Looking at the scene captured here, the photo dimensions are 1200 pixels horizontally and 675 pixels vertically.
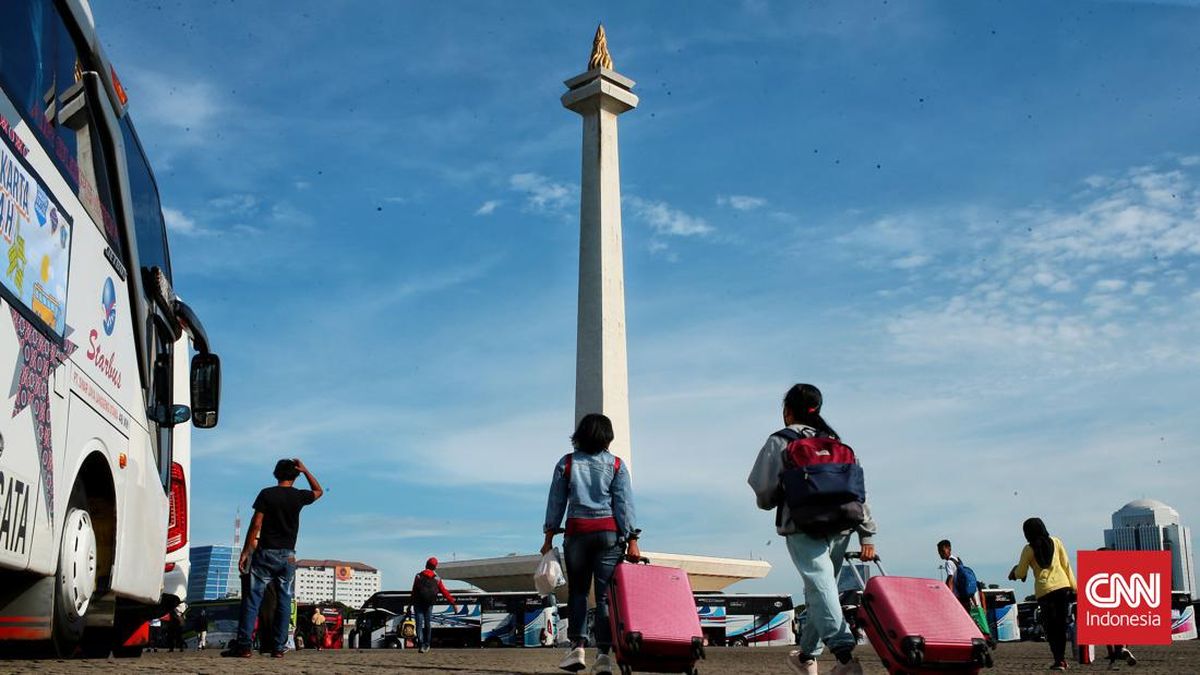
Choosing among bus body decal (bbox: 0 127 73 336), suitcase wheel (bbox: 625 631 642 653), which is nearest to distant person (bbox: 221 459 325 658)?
bus body decal (bbox: 0 127 73 336)

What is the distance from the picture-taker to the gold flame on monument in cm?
4359

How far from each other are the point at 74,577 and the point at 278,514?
3.92 m

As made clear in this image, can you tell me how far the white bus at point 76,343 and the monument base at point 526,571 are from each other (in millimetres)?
39242

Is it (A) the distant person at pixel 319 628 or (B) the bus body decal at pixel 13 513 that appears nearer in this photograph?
(B) the bus body decal at pixel 13 513

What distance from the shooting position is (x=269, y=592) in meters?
11.4

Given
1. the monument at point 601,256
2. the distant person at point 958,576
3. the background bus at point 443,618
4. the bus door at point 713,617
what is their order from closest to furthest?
the distant person at point 958,576 → the background bus at point 443,618 → the bus door at point 713,617 → the monument at point 601,256

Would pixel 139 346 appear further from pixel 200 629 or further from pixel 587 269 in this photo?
pixel 587 269

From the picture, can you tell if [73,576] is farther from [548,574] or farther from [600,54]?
[600,54]

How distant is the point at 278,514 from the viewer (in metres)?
10.8

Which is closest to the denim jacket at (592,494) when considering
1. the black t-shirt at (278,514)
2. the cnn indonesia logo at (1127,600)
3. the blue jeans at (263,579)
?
the black t-shirt at (278,514)

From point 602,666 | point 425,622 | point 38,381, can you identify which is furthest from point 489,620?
point 38,381

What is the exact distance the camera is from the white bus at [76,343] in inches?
221

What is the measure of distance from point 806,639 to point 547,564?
1817 millimetres

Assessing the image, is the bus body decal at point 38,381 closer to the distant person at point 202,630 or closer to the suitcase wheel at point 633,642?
the suitcase wheel at point 633,642
